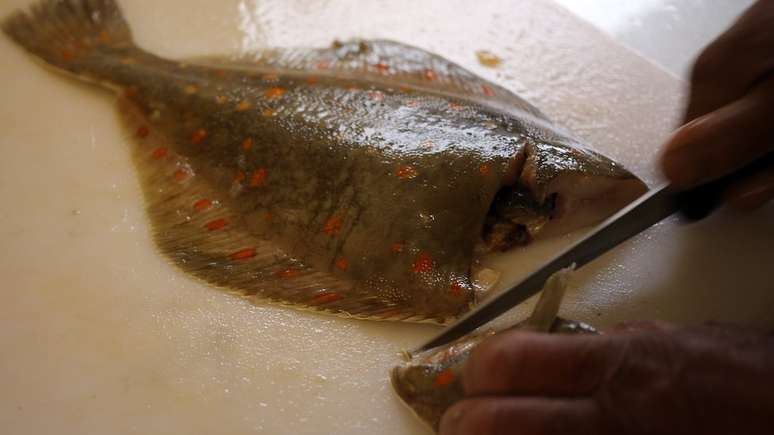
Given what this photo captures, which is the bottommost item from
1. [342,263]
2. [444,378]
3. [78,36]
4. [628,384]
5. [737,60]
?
[444,378]

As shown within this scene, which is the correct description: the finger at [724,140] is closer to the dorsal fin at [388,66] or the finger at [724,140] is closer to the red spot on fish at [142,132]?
the dorsal fin at [388,66]

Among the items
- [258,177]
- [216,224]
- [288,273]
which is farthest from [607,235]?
[216,224]

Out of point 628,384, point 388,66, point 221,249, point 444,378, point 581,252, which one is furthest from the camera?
point 388,66

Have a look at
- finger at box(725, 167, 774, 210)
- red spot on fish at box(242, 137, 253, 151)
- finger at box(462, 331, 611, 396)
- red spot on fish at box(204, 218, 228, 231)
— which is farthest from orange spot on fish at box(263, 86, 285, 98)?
finger at box(725, 167, 774, 210)

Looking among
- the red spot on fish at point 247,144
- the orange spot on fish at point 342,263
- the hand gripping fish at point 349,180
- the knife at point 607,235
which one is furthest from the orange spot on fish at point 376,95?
the knife at point 607,235

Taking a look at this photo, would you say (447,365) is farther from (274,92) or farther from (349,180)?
(274,92)

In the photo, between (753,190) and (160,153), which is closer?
(753,190)

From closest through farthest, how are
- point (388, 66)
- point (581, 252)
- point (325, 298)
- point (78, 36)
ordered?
point (581, 252)
point (325, 298)
point (388, 66)
point (78, 36)
